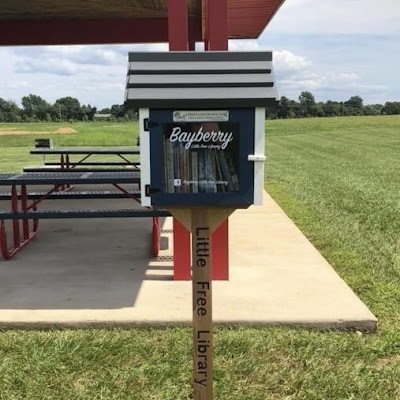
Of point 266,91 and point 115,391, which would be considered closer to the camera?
point 266,91

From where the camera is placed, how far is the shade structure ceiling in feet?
28.6

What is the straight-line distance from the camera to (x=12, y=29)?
10555mm

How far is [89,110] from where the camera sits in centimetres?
9719

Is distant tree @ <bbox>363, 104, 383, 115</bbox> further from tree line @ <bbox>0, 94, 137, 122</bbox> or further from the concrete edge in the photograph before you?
the concrete edge

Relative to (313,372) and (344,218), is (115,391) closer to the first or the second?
(313,372)

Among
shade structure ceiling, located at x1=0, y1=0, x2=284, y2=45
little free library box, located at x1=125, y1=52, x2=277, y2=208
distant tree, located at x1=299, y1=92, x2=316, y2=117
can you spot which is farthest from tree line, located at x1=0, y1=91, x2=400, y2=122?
little free library box, located at x1=125, y1=52, x2=277, y2=208

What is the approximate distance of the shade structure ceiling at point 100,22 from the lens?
871cm

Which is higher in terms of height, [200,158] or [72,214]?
[200,158]

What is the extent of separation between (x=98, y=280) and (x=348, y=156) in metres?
15.8

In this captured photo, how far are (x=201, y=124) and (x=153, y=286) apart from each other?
2378mm

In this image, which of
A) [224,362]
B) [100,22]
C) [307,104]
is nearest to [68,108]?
[307,104]

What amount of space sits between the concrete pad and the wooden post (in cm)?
130

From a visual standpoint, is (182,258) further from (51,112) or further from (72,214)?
(51,112)

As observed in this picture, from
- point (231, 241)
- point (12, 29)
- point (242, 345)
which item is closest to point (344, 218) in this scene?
point (231, 241)
